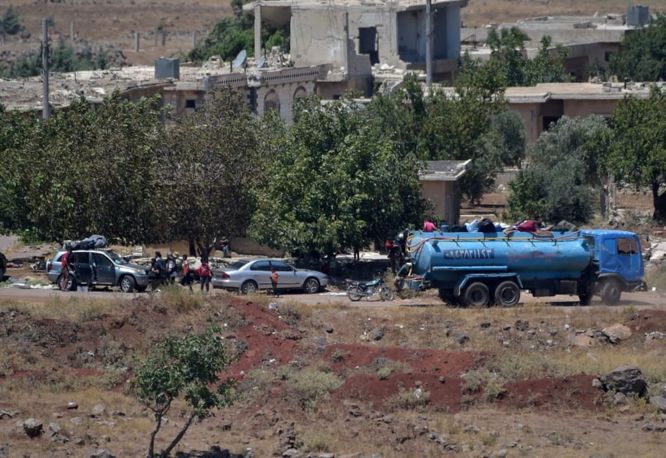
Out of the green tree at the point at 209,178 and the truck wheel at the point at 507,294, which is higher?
the green tree at the point at 209,178

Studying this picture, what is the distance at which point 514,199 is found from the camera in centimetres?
5253

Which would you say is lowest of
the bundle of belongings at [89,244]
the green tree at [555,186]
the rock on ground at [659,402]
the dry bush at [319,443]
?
the dry bush at [319,443]

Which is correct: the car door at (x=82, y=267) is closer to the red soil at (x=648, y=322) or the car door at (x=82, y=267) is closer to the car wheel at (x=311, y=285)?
the car wheel at (x=311, y=285)

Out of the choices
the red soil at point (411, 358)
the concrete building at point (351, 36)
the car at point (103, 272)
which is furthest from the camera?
the concrete building at point (351, 36)

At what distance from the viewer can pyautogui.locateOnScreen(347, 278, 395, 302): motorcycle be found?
40188mm

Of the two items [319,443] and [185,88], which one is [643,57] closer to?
[185,88]

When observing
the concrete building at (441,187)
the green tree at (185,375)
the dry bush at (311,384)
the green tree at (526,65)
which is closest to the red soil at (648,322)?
the dry bush at (311,384)

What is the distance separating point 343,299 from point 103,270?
Result: 642cm

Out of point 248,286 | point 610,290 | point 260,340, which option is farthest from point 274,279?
point 610,290

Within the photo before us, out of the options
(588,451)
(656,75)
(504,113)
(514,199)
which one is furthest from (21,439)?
(656,75)

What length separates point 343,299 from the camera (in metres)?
40.9

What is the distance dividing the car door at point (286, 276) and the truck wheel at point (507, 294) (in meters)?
6.59

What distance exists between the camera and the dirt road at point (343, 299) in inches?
1537

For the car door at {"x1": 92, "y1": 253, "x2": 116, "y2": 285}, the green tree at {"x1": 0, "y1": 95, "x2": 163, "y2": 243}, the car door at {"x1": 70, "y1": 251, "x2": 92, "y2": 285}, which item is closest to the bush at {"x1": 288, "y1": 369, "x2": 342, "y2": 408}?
the car door at {"x1": 92, "y1": 253, "x2": 116, "y2": 285}
